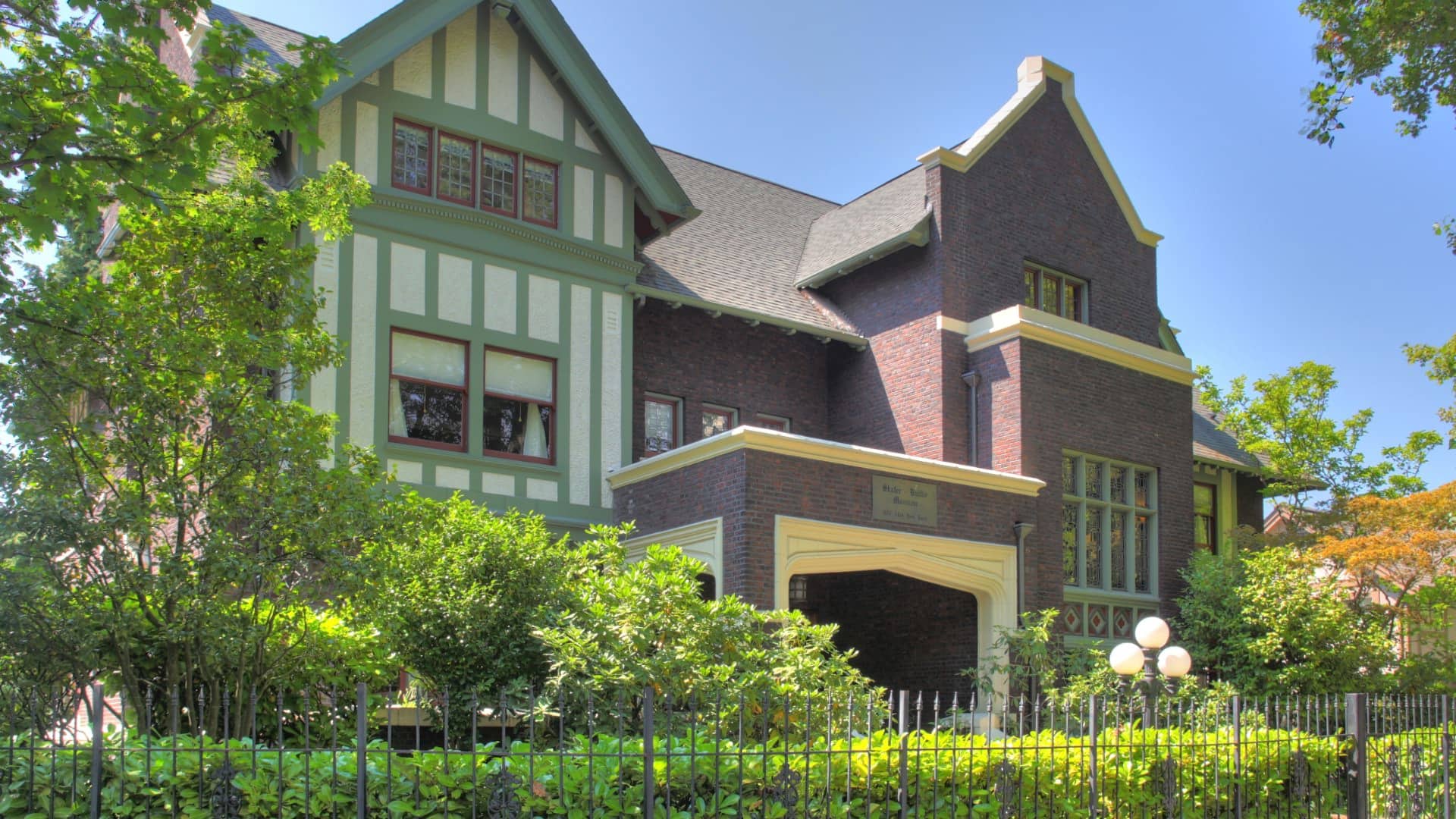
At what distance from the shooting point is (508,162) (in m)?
17.3

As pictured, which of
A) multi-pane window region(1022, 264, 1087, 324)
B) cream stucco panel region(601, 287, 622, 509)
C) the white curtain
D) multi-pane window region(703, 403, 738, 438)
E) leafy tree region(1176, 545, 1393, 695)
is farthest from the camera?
multi-pane window region(1022, 264, 1087, 324)

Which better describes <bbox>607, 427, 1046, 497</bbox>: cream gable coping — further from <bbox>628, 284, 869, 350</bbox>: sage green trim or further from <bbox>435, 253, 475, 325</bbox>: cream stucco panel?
<bbox>435, 253, 475, 325</bbox>: cream stucco panel

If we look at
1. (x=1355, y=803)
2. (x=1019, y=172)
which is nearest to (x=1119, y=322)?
(x=1019, y=172)

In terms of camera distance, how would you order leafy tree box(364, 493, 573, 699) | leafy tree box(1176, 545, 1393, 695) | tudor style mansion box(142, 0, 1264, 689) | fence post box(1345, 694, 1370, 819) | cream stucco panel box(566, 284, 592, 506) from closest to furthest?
fence post box(1345, 694, 1370, 819)
leafy tree box(364, 493, 573, 699)
tudor style mansion box(142, 0, 1264, 689)
cream stucco panel box(566, 284, 592, 506)
leafy tree box(1176, 545, 1393, 695)

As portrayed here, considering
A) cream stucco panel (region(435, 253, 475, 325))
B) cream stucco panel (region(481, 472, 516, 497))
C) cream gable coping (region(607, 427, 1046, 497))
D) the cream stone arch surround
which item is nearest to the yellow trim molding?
the cream stone arch surround

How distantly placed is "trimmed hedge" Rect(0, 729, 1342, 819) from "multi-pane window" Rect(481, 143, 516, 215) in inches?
377

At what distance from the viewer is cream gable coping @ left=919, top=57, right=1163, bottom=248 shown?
2009 cm

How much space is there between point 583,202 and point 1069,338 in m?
7.40

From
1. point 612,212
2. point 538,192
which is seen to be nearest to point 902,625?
point 612,212

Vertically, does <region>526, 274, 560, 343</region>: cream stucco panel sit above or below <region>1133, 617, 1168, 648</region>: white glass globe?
above

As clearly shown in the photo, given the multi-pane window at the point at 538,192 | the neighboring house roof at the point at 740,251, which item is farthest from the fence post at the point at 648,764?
the neighboring house roof at the point at 740,251

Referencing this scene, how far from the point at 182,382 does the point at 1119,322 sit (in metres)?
16.7

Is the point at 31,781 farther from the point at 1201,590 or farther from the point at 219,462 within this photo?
the point at 1201,590

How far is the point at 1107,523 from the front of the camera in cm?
1966
